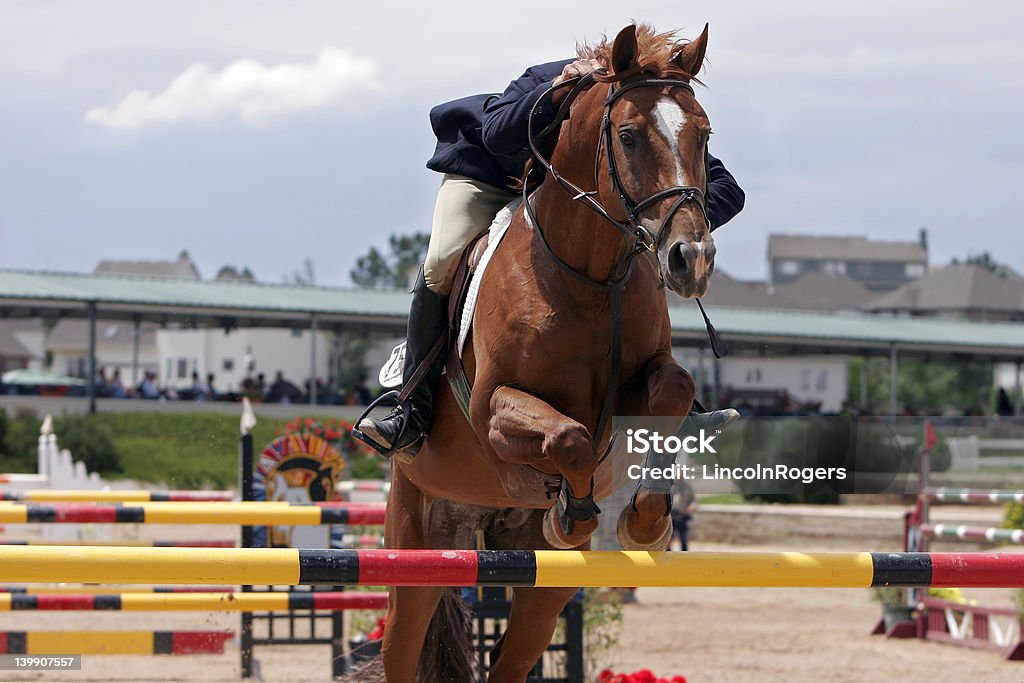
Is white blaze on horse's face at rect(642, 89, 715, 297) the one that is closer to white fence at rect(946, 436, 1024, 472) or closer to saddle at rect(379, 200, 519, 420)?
saddle at rect(379, 200, 519, 420)

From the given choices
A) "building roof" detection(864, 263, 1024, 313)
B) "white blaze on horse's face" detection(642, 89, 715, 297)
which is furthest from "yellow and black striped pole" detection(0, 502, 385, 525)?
"building roof" detection(864, 263, 1024, 313)

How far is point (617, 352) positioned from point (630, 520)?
1.71 ft

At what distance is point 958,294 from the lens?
80812 millimetres

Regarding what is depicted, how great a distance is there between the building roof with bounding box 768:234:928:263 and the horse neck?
119 metres

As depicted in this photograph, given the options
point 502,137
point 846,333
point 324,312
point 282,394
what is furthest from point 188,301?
point 502,137

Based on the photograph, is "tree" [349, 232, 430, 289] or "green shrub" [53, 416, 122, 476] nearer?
"green shrub" [53, 416, 122, 476]

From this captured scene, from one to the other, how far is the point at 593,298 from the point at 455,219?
0.96 m

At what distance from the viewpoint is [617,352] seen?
388 cm

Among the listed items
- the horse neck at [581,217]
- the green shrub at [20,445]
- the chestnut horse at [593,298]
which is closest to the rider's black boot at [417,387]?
the chestnut horse at [593,298]

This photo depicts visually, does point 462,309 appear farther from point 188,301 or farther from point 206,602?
point 188,301

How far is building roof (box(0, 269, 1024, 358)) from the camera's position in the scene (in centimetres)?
2952

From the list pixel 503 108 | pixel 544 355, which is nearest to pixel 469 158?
pixel 503 108

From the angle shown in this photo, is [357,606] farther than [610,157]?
Yes

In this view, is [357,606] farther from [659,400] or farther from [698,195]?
[698,195]
